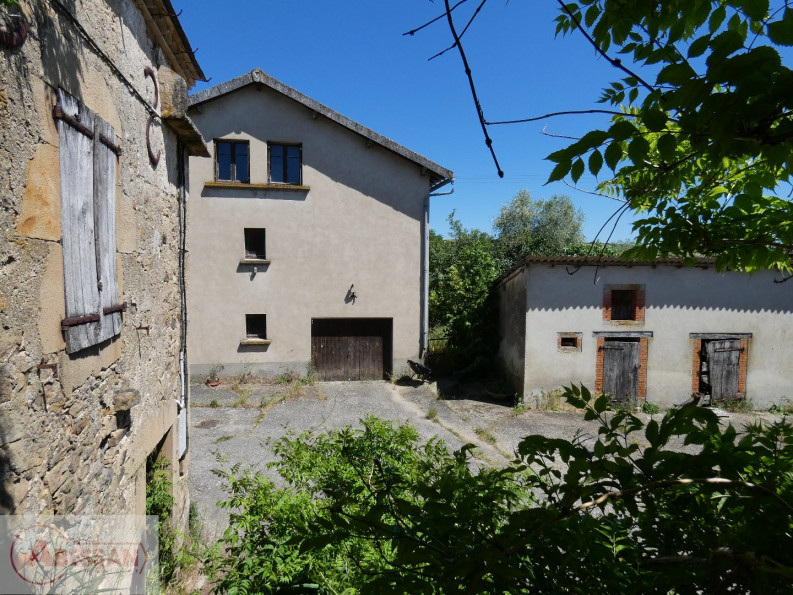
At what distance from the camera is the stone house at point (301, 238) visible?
11102mm

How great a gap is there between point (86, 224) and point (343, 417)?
24.3 feet

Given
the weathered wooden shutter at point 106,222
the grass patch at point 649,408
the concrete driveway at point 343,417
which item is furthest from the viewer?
the grass patch at point 649,408

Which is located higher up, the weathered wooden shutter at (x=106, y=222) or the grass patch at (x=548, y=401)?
the weathered wooden shutter at (x=106, y=222)

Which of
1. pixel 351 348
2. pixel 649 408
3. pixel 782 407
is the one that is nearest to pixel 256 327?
pixel 351 348

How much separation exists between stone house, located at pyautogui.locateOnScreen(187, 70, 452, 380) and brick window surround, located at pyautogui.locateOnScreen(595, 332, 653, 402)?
4416mm

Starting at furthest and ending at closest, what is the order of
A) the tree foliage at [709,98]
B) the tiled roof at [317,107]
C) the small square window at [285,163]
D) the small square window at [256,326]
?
the small square window at [256,326]
the small square window at [285,163]
the tiled roof at [317,107]
the tree foliage at [709,98]

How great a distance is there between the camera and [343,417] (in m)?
9.27

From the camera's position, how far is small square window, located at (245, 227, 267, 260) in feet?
37.7

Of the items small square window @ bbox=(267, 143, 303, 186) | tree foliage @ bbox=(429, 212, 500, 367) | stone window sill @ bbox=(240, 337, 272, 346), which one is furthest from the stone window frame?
small square window @ bbox=(267, 143, 303, 186)

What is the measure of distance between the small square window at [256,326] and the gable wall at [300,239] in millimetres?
253

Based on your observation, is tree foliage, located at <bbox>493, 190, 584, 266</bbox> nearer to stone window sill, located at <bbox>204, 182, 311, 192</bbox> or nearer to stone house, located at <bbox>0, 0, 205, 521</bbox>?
stone window sill, located at <bbox>204, 182, 311, 192</bbox>

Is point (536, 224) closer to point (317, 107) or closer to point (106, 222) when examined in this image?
point (317, 107)

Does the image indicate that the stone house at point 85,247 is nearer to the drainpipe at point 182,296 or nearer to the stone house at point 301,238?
the drainpipe at point 182,296

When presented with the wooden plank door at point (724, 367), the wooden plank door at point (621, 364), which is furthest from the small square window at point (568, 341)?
the wooden plank door at point (724, 367)
